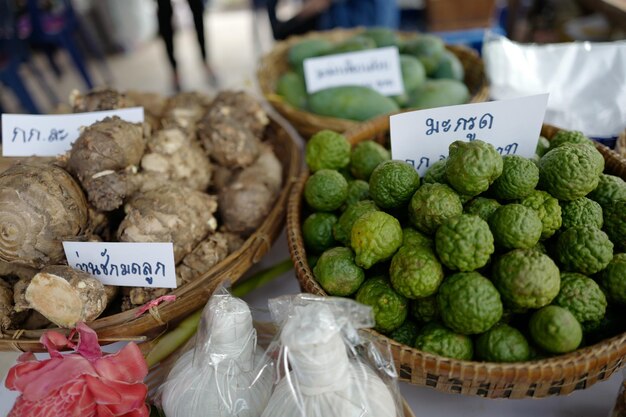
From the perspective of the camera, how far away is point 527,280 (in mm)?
723

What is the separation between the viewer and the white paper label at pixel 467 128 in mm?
992

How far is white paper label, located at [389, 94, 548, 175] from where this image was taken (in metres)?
0.99

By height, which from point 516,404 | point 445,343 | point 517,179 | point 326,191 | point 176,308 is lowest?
point 516,404

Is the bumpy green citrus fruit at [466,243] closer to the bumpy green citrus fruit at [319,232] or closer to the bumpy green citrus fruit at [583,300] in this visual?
the bumpy green citrus fruit at [583,300]

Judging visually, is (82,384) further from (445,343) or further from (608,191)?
(608,191)

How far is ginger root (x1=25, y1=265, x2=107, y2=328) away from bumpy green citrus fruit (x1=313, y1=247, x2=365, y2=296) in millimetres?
502

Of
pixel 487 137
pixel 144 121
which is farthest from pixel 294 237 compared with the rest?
pixel 144 121

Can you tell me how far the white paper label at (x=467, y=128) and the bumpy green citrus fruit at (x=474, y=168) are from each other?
171 mm

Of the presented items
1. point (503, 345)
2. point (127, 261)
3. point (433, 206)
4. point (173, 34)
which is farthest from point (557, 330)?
point (173, 34)

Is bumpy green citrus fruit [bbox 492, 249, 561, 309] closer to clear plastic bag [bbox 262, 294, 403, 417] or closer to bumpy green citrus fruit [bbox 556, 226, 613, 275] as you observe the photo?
bumpy green citrus fruit [bbox 556, 226, 613, 275]

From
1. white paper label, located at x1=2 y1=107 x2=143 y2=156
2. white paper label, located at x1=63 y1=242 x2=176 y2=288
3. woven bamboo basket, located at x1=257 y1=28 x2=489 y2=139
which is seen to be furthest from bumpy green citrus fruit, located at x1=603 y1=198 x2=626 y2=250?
white paper label, located at x1=2 y1=107 x2=143 y2=156

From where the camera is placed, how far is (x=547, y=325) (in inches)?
28.2

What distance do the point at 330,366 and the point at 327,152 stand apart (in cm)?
62

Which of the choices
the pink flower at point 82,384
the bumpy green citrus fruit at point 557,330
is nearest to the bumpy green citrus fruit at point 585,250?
the bumpy green citrus fruit at point 557,330
